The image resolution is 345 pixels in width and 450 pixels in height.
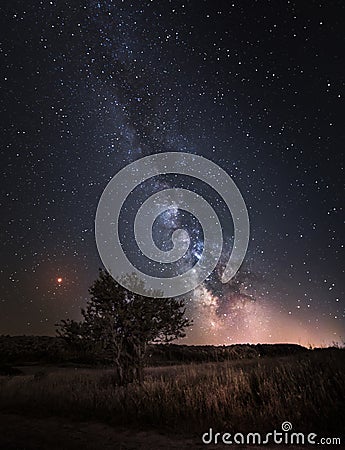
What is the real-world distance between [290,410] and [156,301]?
33.8 ft

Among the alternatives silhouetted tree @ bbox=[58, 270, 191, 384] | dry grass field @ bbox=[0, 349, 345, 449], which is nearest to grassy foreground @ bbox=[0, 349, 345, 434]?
dry grass field @ bbox=[0, 349, 345, 449]

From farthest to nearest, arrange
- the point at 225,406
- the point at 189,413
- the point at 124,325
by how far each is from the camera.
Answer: the point at 124,325, the point at 189,413, the point at 225,406

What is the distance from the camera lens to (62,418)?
8.69m

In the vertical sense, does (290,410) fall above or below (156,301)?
below

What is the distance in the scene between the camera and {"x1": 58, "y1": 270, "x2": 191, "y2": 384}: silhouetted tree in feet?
49.3

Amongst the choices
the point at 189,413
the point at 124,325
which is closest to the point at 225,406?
the point at 189,413

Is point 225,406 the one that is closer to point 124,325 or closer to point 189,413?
point 189,413

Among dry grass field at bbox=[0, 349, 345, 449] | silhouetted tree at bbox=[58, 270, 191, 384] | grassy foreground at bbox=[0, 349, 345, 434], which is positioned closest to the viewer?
dry grass field at bbox=[0, 349, 345, 449]

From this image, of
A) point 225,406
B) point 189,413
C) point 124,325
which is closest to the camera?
point 225,406

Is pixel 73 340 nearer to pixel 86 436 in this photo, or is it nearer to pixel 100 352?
pixel 100 352

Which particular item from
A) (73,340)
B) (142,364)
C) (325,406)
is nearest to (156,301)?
(142,364)

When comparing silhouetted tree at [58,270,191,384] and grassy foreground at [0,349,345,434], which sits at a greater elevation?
silhouetted tree at [58,270,191,384]

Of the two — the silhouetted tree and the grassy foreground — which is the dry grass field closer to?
the grassy foreground

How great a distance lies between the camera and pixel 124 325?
50.6ft
